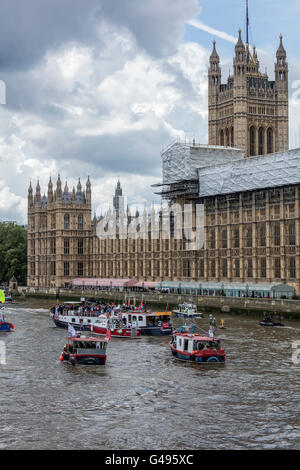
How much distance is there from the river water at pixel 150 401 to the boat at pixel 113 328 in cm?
710

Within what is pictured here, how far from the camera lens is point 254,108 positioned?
133125mm

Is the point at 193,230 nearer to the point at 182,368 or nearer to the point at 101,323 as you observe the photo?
the point at 101,323

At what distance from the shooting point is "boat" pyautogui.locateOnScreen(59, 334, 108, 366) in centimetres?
4381

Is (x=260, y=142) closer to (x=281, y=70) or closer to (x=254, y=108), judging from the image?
(x=254, y=108)

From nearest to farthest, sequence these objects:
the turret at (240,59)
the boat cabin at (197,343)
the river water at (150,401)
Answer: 1. the river water at (150,401)
2. the boat cabin at (197,343)
3. the turret at (240,59)

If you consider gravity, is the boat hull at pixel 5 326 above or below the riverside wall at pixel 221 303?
below

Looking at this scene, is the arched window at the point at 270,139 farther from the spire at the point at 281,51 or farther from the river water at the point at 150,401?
the river water at the point at 150,401

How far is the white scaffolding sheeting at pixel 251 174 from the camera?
282 ft

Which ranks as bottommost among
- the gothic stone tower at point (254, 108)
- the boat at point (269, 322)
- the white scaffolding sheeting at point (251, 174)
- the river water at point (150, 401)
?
the river water at point (150, 401)

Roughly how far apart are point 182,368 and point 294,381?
7.92 m

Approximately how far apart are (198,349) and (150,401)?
38.0ft

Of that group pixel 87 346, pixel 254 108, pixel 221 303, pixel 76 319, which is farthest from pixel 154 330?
pixel 254 108

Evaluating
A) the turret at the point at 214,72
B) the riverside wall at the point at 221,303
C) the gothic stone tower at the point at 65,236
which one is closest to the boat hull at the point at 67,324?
the riverside wall at the point at 221,303
